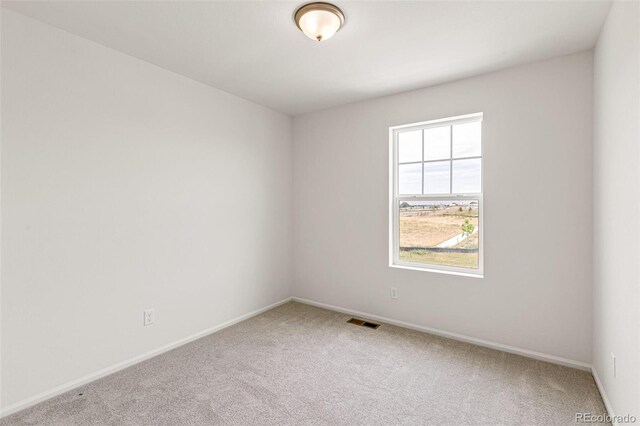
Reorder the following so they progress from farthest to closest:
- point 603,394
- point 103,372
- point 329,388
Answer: point 103,372 < point 329,388 < point 603,394

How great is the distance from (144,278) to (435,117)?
9.97 feet

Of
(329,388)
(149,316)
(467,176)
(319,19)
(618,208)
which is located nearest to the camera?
(618,208)

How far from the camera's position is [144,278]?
2.66 m

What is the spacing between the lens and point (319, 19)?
1938 mm

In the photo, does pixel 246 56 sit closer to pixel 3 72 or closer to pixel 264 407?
pixel 3 72

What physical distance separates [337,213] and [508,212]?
178 centimetres

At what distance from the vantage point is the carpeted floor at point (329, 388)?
6.32ft

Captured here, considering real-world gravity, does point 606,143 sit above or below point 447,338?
above

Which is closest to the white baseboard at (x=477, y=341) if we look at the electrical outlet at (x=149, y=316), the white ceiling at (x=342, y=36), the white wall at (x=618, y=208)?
the white wall at (x=618, y=208)

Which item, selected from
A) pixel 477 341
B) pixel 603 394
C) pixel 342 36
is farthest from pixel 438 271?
pixel 342 36

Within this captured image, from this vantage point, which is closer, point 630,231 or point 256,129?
point 630,231

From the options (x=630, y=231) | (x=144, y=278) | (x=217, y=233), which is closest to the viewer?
(x=630, y=231)

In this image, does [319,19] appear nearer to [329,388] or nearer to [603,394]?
[329,388]

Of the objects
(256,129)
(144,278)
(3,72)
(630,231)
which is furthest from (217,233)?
(630,231)
